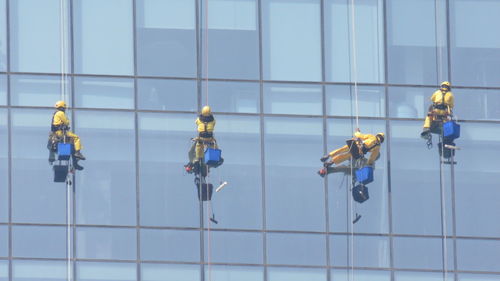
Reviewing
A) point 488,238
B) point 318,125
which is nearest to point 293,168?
point 318,125

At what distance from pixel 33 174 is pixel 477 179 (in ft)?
36.0

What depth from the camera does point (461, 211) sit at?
199ft

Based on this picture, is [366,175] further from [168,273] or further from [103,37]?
[103,37]

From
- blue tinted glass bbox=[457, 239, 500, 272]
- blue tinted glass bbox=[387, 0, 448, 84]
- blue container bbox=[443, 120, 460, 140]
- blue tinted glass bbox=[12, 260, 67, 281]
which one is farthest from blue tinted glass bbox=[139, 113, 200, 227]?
blue tinted glass bbox=[457, 239, 500, 272]

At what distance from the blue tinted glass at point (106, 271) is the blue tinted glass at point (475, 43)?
9.50 meters

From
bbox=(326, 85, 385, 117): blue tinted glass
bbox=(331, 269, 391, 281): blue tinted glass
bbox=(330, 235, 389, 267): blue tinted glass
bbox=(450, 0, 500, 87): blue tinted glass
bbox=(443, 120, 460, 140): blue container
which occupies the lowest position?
bbox=(331, 269, 391, 281): blue tinted glass

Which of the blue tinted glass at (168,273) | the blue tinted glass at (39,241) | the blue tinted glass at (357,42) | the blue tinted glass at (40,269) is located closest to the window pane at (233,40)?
the blue tinted glass at (357,42)

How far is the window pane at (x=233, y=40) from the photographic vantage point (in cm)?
6081

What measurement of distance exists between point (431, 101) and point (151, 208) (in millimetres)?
7470

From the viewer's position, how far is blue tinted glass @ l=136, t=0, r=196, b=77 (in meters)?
60.7

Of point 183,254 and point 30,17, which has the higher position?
point 30,17

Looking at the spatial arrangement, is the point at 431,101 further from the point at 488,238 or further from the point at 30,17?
the point at 30,17

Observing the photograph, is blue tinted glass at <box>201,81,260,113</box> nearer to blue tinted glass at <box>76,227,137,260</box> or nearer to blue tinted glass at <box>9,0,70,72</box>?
blue tinted glass at <box>9,0,70,72</box>

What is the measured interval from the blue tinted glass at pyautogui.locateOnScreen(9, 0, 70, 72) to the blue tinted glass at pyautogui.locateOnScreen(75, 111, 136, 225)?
162cm
